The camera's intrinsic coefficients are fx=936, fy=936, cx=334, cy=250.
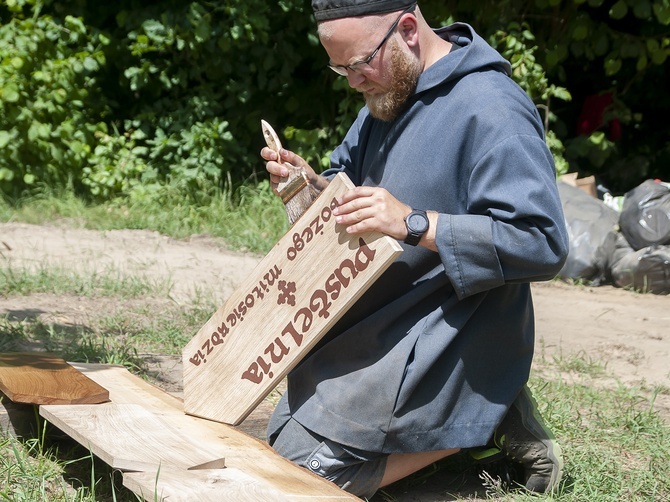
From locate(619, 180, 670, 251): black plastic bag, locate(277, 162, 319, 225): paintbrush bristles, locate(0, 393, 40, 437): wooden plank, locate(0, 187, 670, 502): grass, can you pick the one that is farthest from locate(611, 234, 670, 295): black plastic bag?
locate(0, 393, 40, 437): wooden plank

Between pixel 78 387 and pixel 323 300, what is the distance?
0.82 metres

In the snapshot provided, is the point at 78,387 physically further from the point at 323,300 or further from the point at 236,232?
the point at 236,232

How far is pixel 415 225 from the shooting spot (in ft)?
7.76

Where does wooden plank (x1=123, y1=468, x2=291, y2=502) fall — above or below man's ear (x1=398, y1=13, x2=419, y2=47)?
below

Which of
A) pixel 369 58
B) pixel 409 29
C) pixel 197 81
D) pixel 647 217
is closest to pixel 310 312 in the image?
pixel 369 58

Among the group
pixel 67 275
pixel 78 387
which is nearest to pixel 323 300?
pixel 78 387

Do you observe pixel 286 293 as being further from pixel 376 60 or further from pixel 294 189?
pixel 376 60

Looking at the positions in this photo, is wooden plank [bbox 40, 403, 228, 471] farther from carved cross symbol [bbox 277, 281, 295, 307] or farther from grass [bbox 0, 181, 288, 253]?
grass [bbox 0, 181, 288, 253]

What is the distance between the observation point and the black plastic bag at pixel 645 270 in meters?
6.05

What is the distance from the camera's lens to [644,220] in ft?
20.4

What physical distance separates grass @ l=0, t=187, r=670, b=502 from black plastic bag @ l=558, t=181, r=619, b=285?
1860mm

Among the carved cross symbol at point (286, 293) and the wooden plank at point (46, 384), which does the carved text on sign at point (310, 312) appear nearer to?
the carved cross symbol at point (286, 293)

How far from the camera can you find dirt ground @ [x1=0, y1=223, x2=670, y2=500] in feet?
14.6

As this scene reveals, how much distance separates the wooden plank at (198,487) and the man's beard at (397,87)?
109cm
